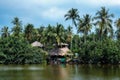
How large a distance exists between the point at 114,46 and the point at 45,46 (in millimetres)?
29343

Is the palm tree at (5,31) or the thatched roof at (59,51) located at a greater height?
the palm tree at (5,31)

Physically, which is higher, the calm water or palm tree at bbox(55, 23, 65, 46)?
palm tree at bbox(55, 23, 65, 46)

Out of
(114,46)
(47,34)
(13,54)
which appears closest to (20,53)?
(13,54)

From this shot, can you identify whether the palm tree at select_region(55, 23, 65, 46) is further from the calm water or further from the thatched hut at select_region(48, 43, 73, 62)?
the calm water

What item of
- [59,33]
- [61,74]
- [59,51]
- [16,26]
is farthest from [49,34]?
[61,74]

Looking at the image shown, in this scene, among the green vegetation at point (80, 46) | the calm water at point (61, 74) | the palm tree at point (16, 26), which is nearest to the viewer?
the calm water at point (61, 74)

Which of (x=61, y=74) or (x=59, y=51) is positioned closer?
(x=61, y=74)

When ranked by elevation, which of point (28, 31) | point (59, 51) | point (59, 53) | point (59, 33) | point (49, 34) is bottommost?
point (59, 53)

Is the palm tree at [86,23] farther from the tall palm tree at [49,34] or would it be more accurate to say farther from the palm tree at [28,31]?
the palm tree at [28,31]

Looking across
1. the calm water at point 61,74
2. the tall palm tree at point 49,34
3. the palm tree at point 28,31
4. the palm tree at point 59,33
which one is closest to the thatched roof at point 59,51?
the tall palm tree at point 49,34

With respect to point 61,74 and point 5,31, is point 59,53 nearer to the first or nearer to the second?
point 5,31

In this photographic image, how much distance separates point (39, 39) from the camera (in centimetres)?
10162

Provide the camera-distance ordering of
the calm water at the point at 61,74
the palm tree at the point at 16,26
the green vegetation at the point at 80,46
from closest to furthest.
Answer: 1. the calm water at the point at 61,74
2. the green vegetation at the point at 80,46
3. the palm tree at the point at 16,26

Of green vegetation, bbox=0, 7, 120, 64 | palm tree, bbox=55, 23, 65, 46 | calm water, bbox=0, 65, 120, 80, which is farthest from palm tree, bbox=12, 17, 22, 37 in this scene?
calm water, bbox=0, 65, 120, 80
